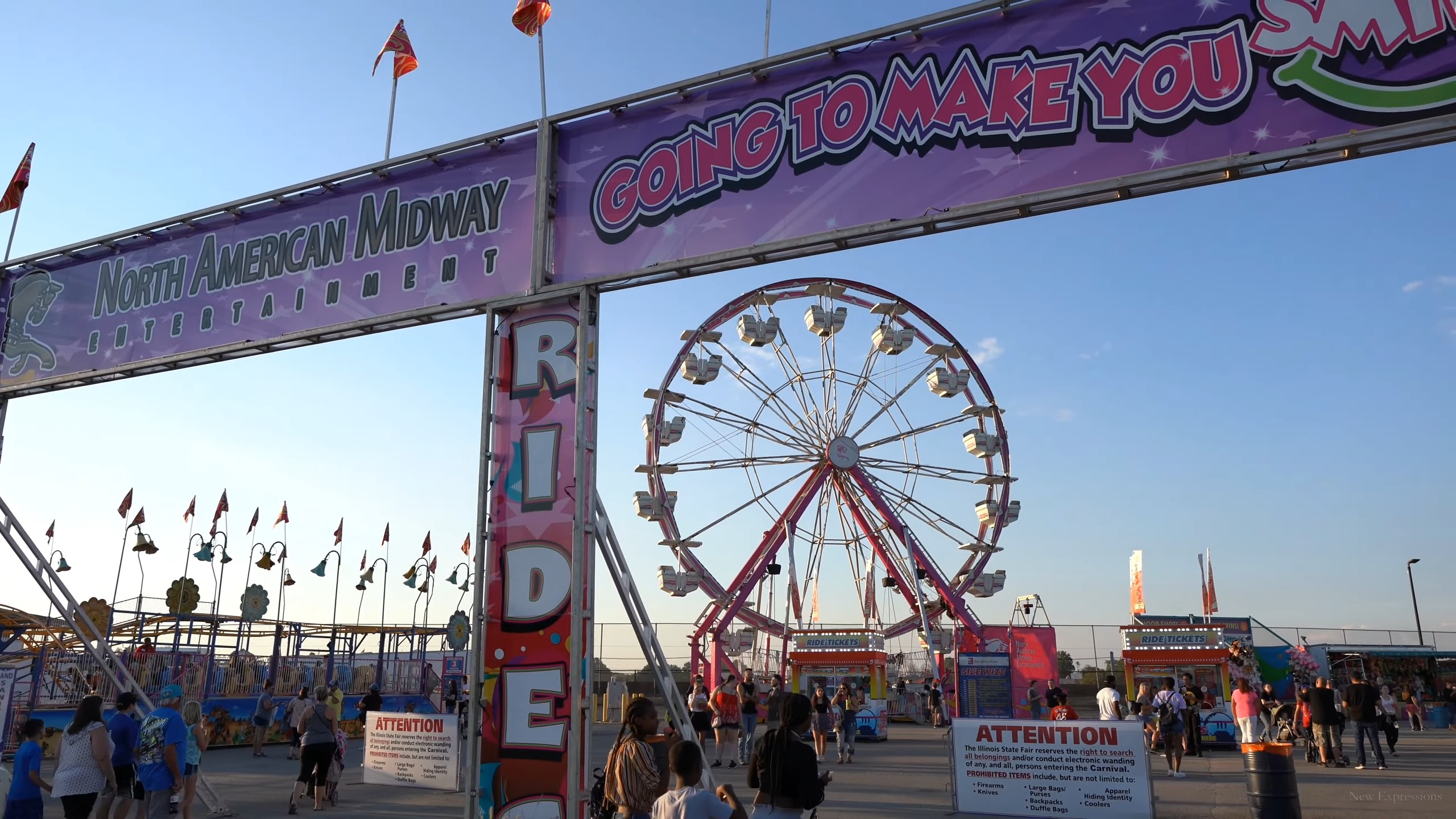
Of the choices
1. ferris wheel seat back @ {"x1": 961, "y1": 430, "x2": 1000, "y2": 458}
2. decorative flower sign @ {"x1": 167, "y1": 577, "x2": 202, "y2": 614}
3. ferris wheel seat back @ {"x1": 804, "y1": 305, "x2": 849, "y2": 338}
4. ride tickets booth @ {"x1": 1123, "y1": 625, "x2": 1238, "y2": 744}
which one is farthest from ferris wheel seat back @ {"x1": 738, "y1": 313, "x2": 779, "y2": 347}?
decorative flower sign @ {"x1": 167, "y1": 577, "x2": 202, "y2": 614}

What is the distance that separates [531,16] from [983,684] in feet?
60.6

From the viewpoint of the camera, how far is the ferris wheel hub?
27.9 meters

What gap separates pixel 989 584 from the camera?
28359 mm

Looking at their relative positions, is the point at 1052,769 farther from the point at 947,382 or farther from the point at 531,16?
the point at 947,382

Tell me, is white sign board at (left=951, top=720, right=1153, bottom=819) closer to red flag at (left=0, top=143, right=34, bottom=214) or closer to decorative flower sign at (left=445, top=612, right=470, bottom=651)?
red flag at (left=0, top=143, right=34, bottom=214)

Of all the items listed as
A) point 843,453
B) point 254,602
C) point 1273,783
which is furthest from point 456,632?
point 1273,783

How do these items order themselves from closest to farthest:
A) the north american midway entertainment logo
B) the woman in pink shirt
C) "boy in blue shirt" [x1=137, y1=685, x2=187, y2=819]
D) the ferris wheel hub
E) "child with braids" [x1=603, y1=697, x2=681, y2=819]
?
1. "child with braids" [x1=603, y1=697, x2=681, y2=819]
2. the north american midway entertainment logo
3. "boy in blue shirt" [x1=137, y1=685, x2=187, y2=819]
4. the woman in pink shirt
5. the ferris wheel hub

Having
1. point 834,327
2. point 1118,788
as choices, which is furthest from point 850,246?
point 834,327

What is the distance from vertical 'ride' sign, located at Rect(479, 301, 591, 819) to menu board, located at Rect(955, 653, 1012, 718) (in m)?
16.7

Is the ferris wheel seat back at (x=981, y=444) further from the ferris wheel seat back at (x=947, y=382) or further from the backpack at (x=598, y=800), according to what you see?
the backpack at (x=598, y=800)

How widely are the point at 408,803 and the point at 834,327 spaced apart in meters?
17.9

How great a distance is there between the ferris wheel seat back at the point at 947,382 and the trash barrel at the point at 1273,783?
61.1ft

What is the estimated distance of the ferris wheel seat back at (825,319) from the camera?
91.5 ft

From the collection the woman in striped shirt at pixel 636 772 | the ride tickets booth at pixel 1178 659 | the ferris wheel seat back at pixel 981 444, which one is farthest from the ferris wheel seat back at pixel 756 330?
the woman in striped shirt at pixel 636 772
